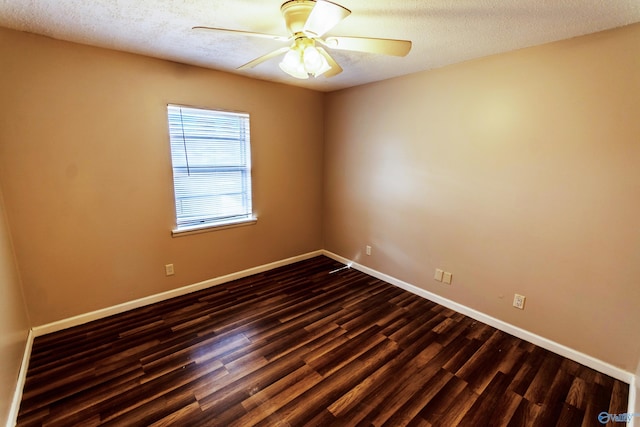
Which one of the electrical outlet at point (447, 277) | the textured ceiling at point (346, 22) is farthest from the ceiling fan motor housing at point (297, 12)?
the electrical outlet at point (447, 277)

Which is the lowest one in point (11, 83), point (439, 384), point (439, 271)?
point (439, 384)

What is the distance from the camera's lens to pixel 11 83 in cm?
204

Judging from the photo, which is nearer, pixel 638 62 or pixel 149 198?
pixel 638 62

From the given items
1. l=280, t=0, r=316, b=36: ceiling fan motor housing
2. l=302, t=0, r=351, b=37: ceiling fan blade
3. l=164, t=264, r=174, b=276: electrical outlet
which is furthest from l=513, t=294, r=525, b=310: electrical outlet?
A: l=164, t=264, r=174, b=276: electrical outlet

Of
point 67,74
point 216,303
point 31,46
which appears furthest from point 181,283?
point 31,46

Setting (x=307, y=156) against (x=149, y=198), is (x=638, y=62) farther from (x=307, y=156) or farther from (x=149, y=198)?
(x=149, y=198)

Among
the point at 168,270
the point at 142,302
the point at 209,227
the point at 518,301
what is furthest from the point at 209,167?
the point at 518,301

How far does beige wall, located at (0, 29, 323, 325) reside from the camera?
7.02 feet

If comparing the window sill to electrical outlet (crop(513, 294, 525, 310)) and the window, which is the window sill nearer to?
the window

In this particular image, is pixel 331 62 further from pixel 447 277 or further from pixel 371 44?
pixel 447 277

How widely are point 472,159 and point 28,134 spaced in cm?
354

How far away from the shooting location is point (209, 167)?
3076 mm

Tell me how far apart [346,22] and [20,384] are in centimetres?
309

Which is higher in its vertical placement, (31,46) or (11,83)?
(31,46)
